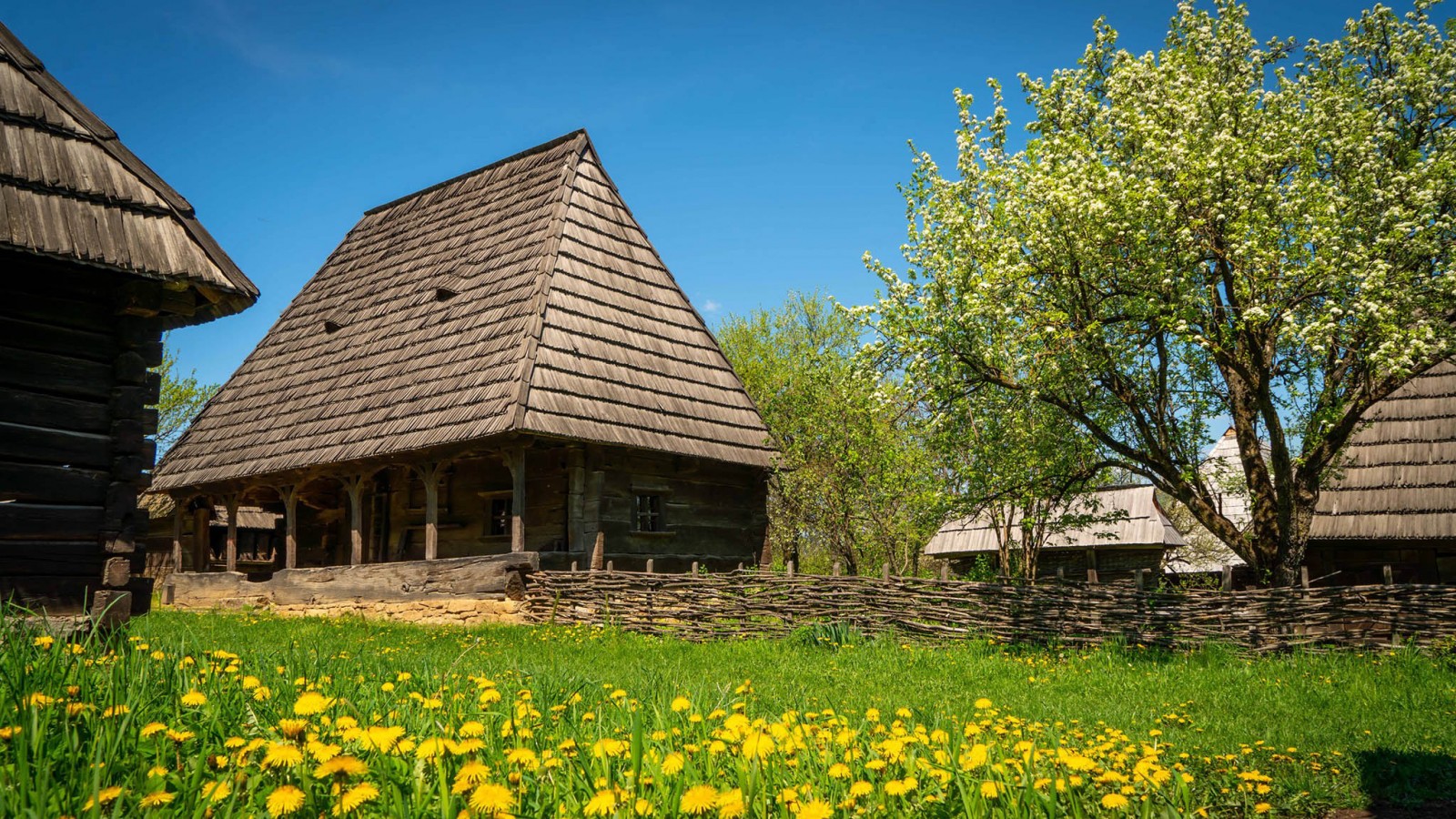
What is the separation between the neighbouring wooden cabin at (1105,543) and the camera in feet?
98.1

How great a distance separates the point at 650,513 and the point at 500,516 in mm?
2712

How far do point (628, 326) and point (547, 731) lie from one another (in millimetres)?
13786

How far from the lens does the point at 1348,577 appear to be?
15539mm

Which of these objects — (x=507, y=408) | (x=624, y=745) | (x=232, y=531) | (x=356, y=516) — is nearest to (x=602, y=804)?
(x=624, y=745)

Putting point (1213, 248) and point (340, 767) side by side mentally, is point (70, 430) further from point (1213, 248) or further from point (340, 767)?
point (1213, 248)

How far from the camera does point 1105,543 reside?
1195 inches

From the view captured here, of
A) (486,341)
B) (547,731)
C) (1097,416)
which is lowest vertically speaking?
(547,731)

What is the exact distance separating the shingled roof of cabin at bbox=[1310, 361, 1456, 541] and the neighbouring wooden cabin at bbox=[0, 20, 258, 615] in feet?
49.2

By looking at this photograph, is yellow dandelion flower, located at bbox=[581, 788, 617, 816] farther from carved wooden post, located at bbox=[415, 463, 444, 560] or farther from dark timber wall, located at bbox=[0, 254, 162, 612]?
carved wooden post, located at bbox=[415, 463, 444, 560]

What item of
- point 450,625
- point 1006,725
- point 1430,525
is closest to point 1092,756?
point 1006,725

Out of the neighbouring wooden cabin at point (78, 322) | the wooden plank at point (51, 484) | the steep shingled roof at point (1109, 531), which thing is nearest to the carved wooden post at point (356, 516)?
the neighbouring wooden cabin at point (78, 322)

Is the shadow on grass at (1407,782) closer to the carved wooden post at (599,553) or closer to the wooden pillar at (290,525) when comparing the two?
the carved wooden post at (599,553)

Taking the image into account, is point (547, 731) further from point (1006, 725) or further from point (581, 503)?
point (581, 503)

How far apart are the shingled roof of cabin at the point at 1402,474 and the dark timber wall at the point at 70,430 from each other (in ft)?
49.5
